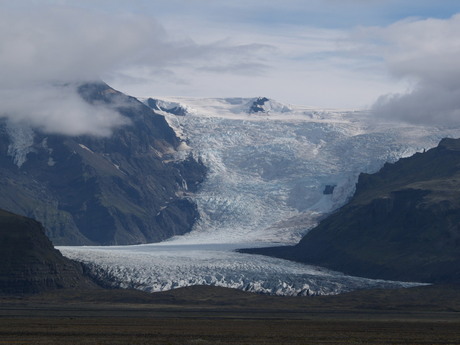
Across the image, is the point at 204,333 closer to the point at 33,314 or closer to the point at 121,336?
the point at 121,336

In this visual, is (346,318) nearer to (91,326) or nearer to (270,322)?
(270,322)

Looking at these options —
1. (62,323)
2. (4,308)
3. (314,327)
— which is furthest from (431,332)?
(4,308)

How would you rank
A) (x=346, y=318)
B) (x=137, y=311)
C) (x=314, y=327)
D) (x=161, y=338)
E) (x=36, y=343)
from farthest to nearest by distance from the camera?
1. (x=137, y=311)
2. (x=346, y=318)
3. (x=314, y=327)
4. (x=161, y=338)
5. (x=36, y=343)

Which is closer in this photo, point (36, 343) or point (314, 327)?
point (36, 343)

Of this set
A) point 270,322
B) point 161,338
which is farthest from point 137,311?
point 161,338

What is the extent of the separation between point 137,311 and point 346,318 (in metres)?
36.0

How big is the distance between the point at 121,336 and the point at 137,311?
57686mm

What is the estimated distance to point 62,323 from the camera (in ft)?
522

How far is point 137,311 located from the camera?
196 m

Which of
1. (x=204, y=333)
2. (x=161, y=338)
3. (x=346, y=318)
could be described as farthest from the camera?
(x=346, y=318)

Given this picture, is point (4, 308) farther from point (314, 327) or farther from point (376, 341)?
point (376, 341)

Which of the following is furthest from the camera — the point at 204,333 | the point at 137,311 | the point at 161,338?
the point at 137,311

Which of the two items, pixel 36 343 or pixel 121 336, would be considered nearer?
pixel 36 343

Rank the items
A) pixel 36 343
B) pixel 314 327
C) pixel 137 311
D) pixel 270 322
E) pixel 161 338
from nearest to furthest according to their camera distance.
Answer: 1. pixel 36 343
2. pixel 161 338
3. pixel 314 327
4. pixel 270 322
5. pixel 137 311
